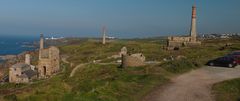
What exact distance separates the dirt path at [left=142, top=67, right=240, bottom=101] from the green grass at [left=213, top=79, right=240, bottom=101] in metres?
0.40

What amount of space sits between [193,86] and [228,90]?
76.3 inches

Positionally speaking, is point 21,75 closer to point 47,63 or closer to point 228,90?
point 47,63

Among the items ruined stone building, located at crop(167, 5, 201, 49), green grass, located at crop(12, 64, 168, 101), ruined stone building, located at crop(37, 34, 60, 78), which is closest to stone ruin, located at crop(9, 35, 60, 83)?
ruined stone building, located at crop(37, 34, 60, 78)

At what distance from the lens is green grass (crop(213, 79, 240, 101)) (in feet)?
60.1

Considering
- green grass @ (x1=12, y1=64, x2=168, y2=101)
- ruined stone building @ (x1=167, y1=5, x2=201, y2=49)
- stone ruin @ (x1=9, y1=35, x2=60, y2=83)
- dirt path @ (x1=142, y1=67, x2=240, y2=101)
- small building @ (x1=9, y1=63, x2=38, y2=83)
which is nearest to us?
green grass @ (x1=12, y1=64, x2=168, y2=101)

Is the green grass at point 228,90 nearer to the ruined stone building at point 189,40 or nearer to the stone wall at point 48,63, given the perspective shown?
the stone wall at point 48,63

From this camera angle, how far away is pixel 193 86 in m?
21.0

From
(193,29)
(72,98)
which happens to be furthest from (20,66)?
(72,98)

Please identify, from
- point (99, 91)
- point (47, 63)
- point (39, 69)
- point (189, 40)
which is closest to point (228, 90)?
point (99, 91)

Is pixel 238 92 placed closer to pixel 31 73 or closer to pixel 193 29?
pixel 31 73

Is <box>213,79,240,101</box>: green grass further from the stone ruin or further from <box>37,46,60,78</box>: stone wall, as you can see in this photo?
<box>37,46,60,78</box>: stone wall

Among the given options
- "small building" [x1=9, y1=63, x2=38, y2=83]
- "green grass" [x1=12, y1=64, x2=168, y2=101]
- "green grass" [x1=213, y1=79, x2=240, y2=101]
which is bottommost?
"small building" [x1=9, y1=63, x2=38, y2=83]

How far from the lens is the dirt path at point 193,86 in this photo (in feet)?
58.9

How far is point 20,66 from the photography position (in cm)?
6512
